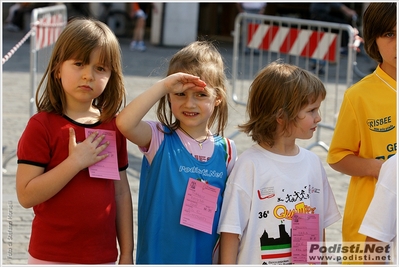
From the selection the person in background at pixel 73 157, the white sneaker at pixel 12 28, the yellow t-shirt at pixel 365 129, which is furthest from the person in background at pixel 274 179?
the white sneaker at pixel 12 28

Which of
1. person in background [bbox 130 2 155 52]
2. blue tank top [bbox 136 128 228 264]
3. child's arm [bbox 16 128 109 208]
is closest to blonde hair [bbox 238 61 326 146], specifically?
blue tank top [bbox 136 128 228 264]

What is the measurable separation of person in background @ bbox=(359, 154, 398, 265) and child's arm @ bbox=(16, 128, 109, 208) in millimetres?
1105

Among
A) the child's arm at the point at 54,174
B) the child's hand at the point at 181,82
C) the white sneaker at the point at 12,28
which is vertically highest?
the child's hand at the point at 181,82

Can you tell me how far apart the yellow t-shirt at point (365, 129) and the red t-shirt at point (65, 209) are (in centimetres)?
104

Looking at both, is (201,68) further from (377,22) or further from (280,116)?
(377,22)

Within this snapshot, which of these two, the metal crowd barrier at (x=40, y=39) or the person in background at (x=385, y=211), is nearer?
the person in background at (x=385, y=211)

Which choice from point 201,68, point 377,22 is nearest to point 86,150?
point 201,68

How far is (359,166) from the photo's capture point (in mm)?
3115

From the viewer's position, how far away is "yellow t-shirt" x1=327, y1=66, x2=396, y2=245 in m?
3.08

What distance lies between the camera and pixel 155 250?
3.04 m

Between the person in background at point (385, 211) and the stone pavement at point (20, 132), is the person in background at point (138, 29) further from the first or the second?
the person in background at point (385, 211)

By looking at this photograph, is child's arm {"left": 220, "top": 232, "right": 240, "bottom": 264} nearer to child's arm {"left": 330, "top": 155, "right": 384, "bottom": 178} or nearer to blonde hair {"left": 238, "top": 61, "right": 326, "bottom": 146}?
blonde hair {"left": 238, "top": 61, "right": 326, "bottom": 146}

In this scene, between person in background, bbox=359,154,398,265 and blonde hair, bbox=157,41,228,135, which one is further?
blonde hair, bbox=157,41,228,135

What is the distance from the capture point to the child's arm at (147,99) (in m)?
2.91
